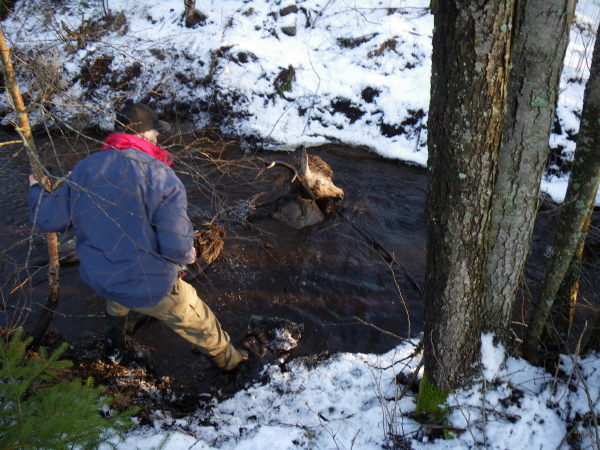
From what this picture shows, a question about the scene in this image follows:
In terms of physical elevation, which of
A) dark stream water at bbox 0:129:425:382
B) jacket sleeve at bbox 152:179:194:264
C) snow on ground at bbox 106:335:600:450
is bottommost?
dark stream water at bbox 0:129:425:382

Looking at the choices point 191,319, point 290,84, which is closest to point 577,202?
point 191,319

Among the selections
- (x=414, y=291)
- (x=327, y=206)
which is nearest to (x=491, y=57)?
(x=414, y=291)

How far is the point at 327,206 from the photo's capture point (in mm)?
6645

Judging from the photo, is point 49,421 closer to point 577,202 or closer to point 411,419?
point 411,419

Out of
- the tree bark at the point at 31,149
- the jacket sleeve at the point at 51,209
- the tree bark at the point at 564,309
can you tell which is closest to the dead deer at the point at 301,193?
the tree bark at the point at 31,149

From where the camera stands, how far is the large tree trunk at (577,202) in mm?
2555

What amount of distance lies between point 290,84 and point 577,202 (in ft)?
24.6

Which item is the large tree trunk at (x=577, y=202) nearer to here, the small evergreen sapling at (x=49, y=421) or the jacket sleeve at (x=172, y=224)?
the jacket sleeve at (x=172, y=224)

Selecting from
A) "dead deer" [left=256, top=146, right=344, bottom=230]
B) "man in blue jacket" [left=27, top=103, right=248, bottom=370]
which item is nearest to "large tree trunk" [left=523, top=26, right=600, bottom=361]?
"man in blue jacket" [left=27, top=103, right=248, bottom=370]

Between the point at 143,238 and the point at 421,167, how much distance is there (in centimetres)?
593

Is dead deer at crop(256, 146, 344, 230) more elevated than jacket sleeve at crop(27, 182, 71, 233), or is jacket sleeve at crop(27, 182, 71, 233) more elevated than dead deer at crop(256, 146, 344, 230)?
jacket sleeve at crop(27, 182, 71, 233)

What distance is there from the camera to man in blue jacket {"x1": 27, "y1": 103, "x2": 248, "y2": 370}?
2754 millimetres

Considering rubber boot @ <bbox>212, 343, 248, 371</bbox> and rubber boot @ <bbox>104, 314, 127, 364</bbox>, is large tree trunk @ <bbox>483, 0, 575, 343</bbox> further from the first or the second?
rubber boot @ <bbox>104, 314, 127, 364</bbox>

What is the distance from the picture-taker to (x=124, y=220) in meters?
2.81
